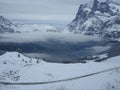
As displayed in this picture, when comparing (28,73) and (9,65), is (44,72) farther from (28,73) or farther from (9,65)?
(9,65)

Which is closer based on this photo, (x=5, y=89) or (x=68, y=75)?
(x=5, y=89)

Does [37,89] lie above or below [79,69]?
above

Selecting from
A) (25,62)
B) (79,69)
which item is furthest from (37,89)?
(25,62)

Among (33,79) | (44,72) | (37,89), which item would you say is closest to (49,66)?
(44,72)

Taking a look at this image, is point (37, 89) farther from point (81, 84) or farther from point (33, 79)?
point (33, 79)

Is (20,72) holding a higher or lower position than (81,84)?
lower

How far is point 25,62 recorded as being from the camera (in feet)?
368

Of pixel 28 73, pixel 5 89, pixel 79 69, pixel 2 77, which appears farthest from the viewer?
pixel 79 69

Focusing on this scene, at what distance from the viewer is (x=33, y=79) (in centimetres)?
8875

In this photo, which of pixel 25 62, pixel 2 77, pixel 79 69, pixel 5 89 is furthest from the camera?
pixel 25 62

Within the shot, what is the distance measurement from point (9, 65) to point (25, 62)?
1075cm

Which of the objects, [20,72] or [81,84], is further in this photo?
[20,72]

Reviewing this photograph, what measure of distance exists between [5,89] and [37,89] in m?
8.20

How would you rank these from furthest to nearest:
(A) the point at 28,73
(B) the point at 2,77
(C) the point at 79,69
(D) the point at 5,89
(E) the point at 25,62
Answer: (E) the point at 25,62, (C) the point at 79,69, (A) the point at 28,73, (B) the point at 2,77, (D) the point at 5,89
